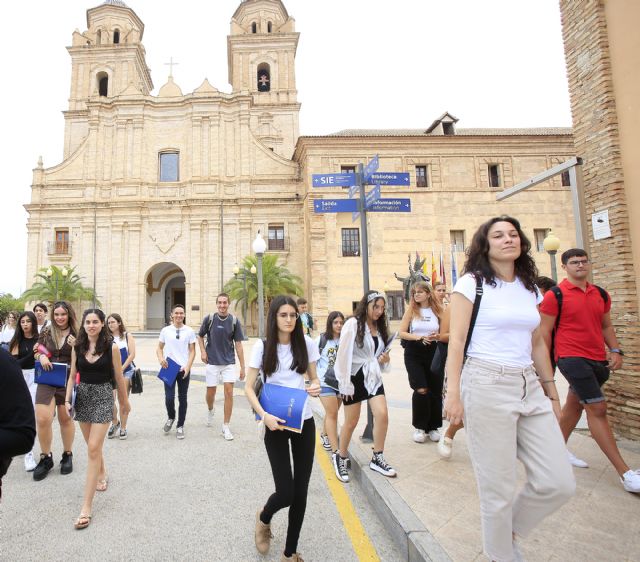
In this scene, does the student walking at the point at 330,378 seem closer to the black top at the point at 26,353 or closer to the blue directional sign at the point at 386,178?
the blue directional sign at the point at 386,178

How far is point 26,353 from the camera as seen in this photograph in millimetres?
5062

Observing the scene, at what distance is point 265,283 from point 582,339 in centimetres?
2331

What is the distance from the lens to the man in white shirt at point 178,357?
6.23 metres

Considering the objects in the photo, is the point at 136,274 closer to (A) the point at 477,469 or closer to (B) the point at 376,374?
(B) the point at 376,374

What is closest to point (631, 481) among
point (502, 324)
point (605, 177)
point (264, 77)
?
point (502, 324)

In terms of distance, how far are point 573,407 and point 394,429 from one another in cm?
238

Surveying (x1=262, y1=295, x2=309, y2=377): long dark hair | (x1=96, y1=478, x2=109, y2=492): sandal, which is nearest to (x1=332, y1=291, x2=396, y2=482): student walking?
(x1=262, y1=295, x2=309, y2=377): long dark hair

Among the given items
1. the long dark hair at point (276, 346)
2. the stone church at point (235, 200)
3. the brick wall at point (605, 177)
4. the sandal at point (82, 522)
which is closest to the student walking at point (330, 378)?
the long dark hair at point (276, 346)

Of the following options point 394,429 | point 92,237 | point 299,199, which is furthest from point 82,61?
point 394,429

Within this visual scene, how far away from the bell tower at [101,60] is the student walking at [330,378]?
3727cm

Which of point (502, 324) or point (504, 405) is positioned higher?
point (502, 324)

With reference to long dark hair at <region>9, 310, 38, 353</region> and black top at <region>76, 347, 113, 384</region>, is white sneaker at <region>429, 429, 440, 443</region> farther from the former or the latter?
long dark hair at <region>9, 310, 38, 353</region>

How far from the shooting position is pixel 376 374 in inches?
170

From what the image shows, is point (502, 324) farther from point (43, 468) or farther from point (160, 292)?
point (160, 292)
